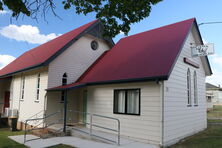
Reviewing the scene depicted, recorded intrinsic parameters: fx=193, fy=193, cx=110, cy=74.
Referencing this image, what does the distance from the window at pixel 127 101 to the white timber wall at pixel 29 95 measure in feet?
16.2

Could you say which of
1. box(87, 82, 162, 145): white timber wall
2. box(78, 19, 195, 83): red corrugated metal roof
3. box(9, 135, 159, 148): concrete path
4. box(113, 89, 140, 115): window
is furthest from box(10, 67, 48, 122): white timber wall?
box(113, 89, 140, 115): window

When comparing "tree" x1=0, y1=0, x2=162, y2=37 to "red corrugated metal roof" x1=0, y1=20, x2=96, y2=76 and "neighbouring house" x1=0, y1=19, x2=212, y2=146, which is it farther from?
"red corrugated metal roof" x1=0, y1=20, x2=96, y2=76

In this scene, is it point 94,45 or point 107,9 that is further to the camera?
point 94,45

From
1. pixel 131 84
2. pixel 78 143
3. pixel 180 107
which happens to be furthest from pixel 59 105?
pixel 180 107

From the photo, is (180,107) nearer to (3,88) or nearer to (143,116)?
(143,116)

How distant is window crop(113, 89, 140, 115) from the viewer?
9789 mm

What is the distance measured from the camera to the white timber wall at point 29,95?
12.8 meters

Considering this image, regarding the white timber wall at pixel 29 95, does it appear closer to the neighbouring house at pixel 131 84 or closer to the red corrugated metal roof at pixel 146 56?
the neighbouring house at pixel 131 84

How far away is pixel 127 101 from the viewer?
10.2 meters

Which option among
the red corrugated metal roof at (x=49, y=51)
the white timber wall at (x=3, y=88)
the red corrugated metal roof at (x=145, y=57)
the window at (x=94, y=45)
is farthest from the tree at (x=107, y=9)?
the white timber wall at (x=3, y=88)

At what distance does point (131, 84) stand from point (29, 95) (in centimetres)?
858

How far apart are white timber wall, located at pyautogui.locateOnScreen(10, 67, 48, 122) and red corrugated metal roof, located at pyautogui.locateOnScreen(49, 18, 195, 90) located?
3.02 m

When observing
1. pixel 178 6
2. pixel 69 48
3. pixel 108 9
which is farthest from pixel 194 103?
pixel 69 48

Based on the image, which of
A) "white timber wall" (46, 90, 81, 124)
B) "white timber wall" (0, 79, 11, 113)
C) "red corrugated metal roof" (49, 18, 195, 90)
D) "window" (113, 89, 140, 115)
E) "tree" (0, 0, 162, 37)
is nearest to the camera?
"tree" (0, 0, 162, 37)
